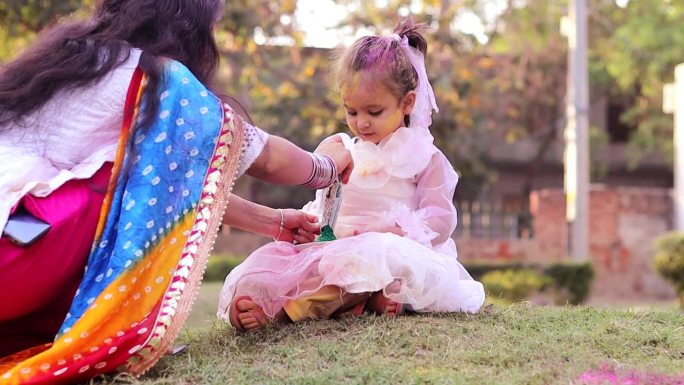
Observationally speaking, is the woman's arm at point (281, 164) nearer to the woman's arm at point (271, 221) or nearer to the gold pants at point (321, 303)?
the woman's arm at point (271, 221)

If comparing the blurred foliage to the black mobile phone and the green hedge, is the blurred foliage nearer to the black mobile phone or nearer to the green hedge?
the green hedge

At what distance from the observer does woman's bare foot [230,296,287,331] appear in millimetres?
3707

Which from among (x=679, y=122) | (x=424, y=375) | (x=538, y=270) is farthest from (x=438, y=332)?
(x=679, y=122)

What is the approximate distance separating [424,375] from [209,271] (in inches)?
489

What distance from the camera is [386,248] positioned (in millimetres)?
3674

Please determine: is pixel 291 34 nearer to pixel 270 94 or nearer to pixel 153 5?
pixel 270 94

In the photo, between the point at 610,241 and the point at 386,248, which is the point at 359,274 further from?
the point at 610,241

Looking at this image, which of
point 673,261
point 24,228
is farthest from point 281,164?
point 673,261

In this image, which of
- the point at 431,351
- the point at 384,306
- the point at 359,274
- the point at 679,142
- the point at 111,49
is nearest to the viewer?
the point at 111,49

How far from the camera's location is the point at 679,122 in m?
16.5

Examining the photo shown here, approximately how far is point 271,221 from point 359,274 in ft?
1.46

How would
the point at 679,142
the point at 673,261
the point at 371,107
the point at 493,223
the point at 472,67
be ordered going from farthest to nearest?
the point at 493,223
the point at 679,142
the point at 472,67
the point at 673,261
the point at 371,107

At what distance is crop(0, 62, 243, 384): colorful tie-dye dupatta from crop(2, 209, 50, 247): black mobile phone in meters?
0.18

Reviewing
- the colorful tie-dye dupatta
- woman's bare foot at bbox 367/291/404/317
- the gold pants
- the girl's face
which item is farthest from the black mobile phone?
the girl's face
